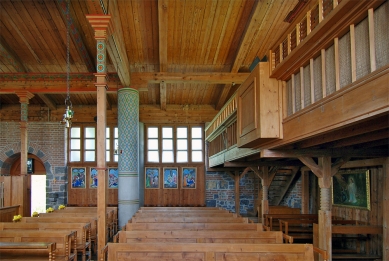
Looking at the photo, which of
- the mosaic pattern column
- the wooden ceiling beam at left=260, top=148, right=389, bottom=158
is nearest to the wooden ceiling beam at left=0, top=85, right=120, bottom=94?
the mosaic pattern column

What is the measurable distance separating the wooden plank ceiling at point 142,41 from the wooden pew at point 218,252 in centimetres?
454

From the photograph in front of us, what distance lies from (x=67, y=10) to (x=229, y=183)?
930 cm

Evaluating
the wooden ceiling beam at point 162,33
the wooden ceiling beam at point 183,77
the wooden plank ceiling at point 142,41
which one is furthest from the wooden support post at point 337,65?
the wooden ceiling beam at point 183,77

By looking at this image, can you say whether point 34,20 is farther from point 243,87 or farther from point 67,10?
point 243,87

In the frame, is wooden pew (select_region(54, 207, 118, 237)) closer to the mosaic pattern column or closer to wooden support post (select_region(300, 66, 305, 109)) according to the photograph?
the mosaic pattern column

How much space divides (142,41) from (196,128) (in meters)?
5.99

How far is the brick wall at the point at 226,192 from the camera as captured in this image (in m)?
15.6

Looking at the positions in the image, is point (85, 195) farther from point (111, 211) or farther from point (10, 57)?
point (10, 57)

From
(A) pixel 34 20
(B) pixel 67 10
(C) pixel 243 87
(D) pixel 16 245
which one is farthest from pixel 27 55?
(C) pixel 243 87

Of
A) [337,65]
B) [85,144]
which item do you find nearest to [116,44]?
[337,65]

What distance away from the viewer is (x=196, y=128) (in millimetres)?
16016

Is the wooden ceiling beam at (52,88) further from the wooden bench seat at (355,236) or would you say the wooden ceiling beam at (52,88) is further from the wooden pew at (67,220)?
the wooden bench seat at (355,236)

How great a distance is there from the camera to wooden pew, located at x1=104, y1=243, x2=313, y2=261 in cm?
515

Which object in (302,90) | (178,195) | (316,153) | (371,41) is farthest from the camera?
(178,195)
